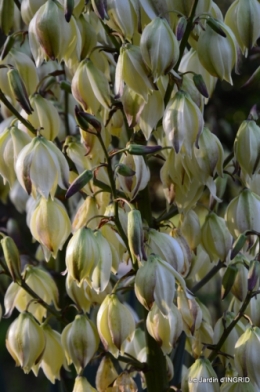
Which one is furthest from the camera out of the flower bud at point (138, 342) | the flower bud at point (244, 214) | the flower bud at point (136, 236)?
the flower bud at point (138, 342)

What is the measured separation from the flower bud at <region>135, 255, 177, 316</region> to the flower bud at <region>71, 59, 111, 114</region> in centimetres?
16

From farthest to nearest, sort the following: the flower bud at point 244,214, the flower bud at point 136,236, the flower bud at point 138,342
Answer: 1. the flower bud at point 138,342
2. the flower bud at point 244,214
3. the flower bud at point 136,236

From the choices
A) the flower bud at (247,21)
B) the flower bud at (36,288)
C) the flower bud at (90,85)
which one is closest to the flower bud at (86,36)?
the flower bud at (90,85)

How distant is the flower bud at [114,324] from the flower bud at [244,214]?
0.14 m

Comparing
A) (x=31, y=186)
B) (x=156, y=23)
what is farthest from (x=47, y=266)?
(x=156, y=23)

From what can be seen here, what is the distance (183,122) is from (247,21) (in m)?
0.13

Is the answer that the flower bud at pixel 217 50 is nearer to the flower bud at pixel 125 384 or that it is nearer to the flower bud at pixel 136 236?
the flower bud at pixel 136 236

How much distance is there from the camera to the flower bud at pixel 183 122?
1.97 ft

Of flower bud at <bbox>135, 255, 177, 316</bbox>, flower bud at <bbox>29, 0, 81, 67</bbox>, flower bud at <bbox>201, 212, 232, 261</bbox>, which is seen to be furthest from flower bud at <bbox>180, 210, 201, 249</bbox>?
flower bud at <bbox>29, 0, 81, 67</bbox>

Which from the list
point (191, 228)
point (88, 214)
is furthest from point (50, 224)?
point (191, 228)

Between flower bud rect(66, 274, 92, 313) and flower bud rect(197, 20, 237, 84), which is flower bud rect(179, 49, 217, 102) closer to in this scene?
flower bud rect(197, 20, 237, 84)

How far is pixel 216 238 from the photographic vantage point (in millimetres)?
696

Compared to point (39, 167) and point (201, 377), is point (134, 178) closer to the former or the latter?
point (39, 167)

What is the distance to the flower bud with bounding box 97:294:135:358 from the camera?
633 millimetres
